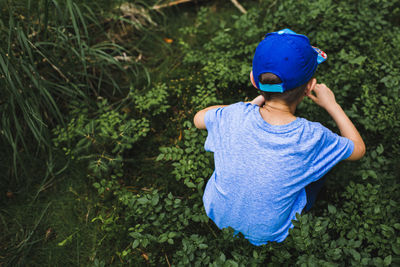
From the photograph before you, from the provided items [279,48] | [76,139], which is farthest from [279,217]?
[76,139]

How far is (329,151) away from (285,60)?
0.53 metres

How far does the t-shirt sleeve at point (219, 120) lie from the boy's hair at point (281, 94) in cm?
16

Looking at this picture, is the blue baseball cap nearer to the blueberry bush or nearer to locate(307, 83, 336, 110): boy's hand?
locate(307, 83, 336, 110): boy's hand

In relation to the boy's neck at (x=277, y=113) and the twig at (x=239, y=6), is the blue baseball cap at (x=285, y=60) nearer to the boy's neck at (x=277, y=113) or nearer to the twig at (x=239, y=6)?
the boy's neck at (x=277, y=113)

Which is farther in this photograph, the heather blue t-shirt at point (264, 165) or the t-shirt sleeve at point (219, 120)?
the t-shirt sleeve at point (219, 120)

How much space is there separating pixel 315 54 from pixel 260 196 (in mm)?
807

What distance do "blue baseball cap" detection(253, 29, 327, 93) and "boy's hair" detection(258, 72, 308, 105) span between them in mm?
19

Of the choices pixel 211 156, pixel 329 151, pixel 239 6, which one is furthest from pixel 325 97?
pixel 239 6

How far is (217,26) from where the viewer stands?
3357mm

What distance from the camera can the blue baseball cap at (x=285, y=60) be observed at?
1309 mm

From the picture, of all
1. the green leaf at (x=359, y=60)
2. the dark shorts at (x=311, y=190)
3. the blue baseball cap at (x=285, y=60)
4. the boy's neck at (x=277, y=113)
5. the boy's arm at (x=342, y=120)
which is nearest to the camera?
the blue baseball cap at (x=285, y=60)

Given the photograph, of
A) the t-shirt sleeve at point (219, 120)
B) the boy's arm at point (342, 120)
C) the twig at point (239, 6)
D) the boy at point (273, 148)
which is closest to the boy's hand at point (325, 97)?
the boy's arm at point (342, 120)

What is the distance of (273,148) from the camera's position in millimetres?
1332

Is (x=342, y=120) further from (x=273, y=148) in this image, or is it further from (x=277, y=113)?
(x=273, y=148)
